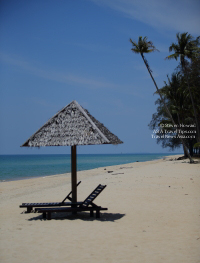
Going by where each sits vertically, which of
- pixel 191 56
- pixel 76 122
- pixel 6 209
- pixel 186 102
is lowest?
pixel 6 209

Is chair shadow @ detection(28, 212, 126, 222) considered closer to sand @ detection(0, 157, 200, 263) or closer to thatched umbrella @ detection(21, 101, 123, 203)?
sand @ detection(0, 157, 200, 263)

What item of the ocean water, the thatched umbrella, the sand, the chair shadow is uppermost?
the thatched umbrella

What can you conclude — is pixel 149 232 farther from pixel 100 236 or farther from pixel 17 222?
pixel 17 222

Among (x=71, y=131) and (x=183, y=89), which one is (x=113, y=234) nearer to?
(x=71, y=131)

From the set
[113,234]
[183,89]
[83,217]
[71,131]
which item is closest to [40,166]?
[183,89]

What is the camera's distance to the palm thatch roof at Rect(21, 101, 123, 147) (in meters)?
7.29

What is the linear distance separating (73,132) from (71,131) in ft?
0.22

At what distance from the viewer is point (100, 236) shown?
5.71 m

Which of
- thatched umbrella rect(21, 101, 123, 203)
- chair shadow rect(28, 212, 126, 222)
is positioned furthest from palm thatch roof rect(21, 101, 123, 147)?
chair shadow rect(28, 212, 126, 222)

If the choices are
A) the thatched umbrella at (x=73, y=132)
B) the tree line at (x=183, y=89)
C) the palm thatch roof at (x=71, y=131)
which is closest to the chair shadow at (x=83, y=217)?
the thatched umbrella at (x=73, y=132)

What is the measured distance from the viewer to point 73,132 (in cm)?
745

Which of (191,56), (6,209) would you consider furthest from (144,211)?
(191,56)

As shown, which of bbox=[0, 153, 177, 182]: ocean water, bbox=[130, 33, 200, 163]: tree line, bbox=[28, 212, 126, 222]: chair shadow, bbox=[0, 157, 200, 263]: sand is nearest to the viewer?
bbox=[0, 157, 200, 263]: sand

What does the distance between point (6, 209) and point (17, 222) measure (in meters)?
1.98
